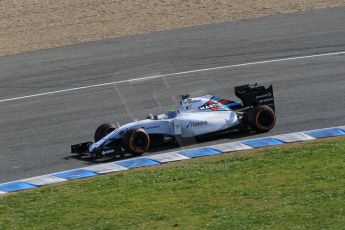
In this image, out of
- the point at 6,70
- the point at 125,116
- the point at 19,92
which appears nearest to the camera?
the point at 125,116

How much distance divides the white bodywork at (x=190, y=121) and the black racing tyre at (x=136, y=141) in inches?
7.6

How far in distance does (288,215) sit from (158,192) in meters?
2.64

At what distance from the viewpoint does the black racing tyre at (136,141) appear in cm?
1727

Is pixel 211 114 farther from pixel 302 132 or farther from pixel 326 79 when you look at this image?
pixel 326 79

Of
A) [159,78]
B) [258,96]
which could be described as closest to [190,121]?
[258,96]

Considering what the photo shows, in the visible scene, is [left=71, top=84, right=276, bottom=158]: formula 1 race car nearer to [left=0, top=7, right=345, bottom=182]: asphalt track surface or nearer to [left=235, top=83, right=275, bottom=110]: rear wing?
[left=235, top=83, right=275, bottom=110]: rear wing

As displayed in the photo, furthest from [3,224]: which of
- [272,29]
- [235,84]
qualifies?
[272,29]

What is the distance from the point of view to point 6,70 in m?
25.7

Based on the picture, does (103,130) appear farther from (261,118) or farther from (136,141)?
(261,118)

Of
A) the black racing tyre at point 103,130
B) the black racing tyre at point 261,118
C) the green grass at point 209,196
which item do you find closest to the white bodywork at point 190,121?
the black racing tyre at point 261,118

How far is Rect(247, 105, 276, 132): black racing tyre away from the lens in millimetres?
18109

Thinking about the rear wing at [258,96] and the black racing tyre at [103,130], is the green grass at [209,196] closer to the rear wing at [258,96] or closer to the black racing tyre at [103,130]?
the rear wing at [258,96]

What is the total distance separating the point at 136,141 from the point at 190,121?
47.1 inches

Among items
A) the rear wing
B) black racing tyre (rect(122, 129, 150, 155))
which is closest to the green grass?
black racing tyre (rect(122, 129, 150, 155))
